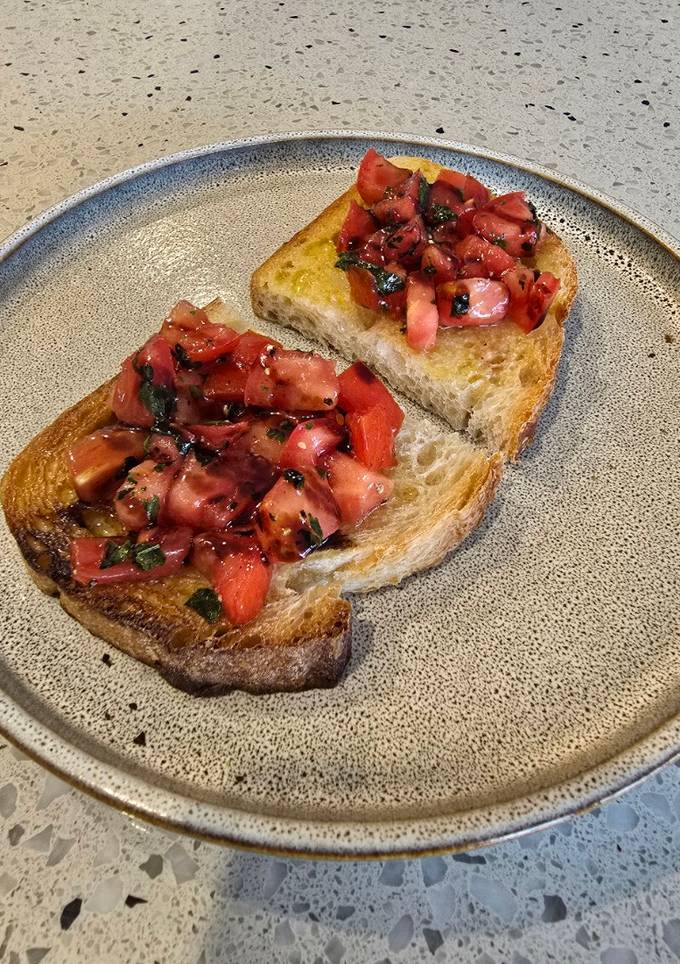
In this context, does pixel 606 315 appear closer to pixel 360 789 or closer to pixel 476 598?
pixel 476 598

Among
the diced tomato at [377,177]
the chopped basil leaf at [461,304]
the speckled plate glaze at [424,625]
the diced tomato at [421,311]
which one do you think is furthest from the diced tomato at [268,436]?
the diced tomato at [377,177]

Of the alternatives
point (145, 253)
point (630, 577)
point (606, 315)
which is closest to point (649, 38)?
point (606, 315)

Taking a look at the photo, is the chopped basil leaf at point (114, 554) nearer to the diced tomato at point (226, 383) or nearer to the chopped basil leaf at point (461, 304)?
the diced tomato at point (226, 383)

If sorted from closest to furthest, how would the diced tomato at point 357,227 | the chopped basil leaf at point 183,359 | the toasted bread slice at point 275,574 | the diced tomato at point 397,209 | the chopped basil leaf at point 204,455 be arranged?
1. the toasted bread slice at point 275,574
2. the chopped basil leaf at point 204,455
3. the chopped basil leaf at point 183,359
4. the diced tomato at point 397,209
5. the diced tomato at point 357,227

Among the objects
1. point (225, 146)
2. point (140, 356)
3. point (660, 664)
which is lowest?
point (660, 664)

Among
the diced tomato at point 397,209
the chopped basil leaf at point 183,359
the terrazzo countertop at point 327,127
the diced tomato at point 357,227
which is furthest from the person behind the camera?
the diced tomato at point 357,227

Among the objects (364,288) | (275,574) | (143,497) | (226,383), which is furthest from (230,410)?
(364,288)

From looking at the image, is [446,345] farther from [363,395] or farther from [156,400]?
[156,400]
